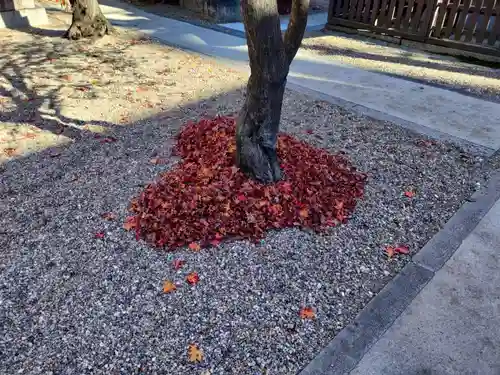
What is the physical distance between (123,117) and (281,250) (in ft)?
10.3

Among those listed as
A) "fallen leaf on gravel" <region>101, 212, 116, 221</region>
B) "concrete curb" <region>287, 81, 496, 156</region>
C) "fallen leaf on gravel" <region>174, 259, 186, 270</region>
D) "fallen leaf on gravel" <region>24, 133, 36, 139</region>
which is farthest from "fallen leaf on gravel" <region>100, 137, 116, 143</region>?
"concrete curb" <region>287, 81, 496, 156</region>

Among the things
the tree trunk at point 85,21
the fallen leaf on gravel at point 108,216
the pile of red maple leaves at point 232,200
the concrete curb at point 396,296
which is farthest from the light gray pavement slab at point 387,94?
the fallen leaf on gravel at point 108,216

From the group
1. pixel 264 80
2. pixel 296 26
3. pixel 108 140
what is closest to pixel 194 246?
pixel 264 80

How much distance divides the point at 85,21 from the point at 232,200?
6.52 metres

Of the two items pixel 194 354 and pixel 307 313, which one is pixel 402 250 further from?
pixel 194 354

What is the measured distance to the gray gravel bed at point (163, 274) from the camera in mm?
2334

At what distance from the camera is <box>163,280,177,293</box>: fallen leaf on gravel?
8.91 feet

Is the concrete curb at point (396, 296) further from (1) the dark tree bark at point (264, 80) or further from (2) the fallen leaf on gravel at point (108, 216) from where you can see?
(2) the fallen leaf on gravel at point (108, 216)

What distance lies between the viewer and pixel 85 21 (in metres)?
8.02

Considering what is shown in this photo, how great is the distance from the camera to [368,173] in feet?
13.5

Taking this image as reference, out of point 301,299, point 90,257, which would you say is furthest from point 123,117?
point 301,299

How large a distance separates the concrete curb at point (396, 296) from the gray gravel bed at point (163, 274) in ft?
0.21

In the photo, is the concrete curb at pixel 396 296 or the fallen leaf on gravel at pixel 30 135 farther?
the fallen leaf on gravel at pixel 30 135

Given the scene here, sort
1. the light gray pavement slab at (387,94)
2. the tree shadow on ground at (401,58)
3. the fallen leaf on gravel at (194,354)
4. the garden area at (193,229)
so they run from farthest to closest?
the tree shadow on ground at (401,58)
the light gray pavement slab at (387,94)
the garden area at (193,229)
the fallen leaf on gravel at (194,354)
